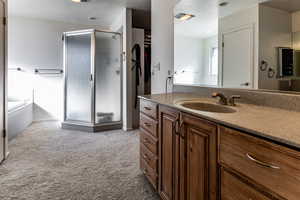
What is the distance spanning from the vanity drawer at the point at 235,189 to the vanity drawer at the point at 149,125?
0.82 metres

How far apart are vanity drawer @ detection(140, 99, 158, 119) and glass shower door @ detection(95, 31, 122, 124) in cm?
230

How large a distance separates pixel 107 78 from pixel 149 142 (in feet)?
8.62

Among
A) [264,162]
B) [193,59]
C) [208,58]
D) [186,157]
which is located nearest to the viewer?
[264,162]

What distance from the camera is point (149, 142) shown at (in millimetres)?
1796

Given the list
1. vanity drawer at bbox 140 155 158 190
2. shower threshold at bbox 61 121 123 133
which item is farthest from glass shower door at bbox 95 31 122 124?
vanity drawer at bbox 140 155 158 190

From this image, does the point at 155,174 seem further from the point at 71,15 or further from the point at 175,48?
the point at 71,15

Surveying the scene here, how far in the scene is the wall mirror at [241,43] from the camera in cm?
117

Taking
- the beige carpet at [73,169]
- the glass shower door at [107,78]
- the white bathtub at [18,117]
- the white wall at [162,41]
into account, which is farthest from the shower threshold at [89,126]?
the white wall at [162,41]

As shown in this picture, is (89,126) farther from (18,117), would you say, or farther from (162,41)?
(162,41)

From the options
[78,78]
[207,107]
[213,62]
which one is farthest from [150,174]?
[78,78]

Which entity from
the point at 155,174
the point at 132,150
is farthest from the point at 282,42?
the point at 132,150

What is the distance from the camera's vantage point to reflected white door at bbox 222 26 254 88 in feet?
4.60

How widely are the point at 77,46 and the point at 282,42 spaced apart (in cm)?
386

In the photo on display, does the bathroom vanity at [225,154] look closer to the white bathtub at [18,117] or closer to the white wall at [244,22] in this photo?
the white wall at [244,22]
